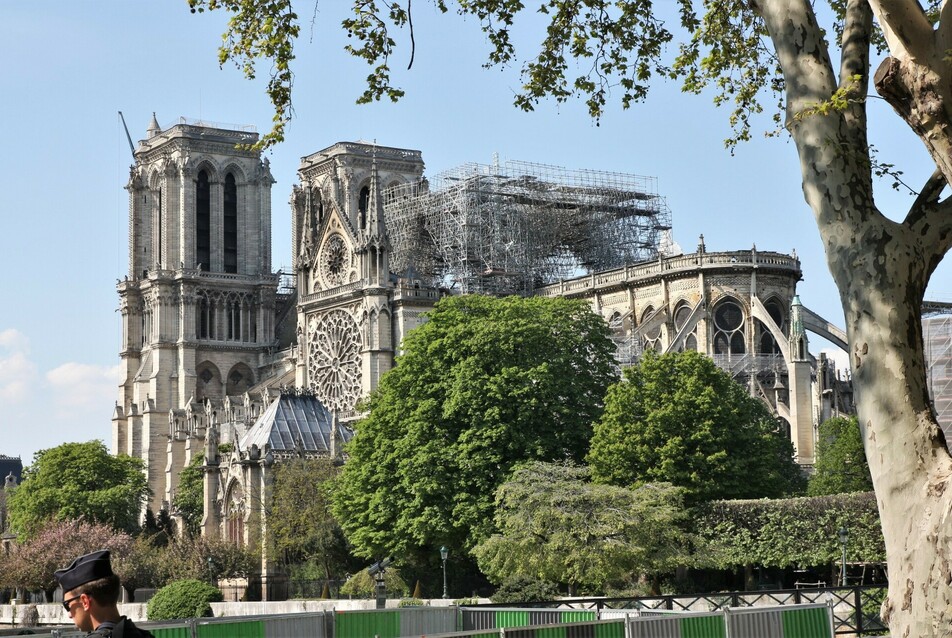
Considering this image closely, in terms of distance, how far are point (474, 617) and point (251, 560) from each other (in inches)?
1560

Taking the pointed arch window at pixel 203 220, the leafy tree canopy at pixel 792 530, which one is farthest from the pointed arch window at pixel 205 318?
the leafy tree canopy at pixel 792 530

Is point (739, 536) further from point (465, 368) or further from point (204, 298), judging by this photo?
point (204, 298)

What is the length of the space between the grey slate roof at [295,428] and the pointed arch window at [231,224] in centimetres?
4047

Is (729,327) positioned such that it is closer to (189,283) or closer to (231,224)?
(189,283)

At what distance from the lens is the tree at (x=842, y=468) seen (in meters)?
57.0

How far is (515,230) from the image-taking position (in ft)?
296

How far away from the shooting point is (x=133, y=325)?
371ft

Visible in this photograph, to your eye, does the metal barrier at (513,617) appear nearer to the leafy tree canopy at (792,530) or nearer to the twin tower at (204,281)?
the leafy tree canopy at (792,530)

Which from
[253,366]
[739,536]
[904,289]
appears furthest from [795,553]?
[253,366]

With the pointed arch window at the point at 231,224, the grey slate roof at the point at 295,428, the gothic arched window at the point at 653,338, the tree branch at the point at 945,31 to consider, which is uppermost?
the pointed arch window at the point at 231,224

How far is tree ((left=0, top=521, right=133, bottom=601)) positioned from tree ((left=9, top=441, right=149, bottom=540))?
15.0ft

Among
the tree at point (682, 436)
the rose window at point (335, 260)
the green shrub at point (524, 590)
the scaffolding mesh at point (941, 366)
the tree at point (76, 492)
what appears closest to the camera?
the green shrub at point (524, 590)

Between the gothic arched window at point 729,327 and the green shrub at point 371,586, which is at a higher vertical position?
the gothic arched window at point 729,327

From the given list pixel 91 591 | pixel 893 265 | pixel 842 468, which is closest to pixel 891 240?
pixel 893 265
